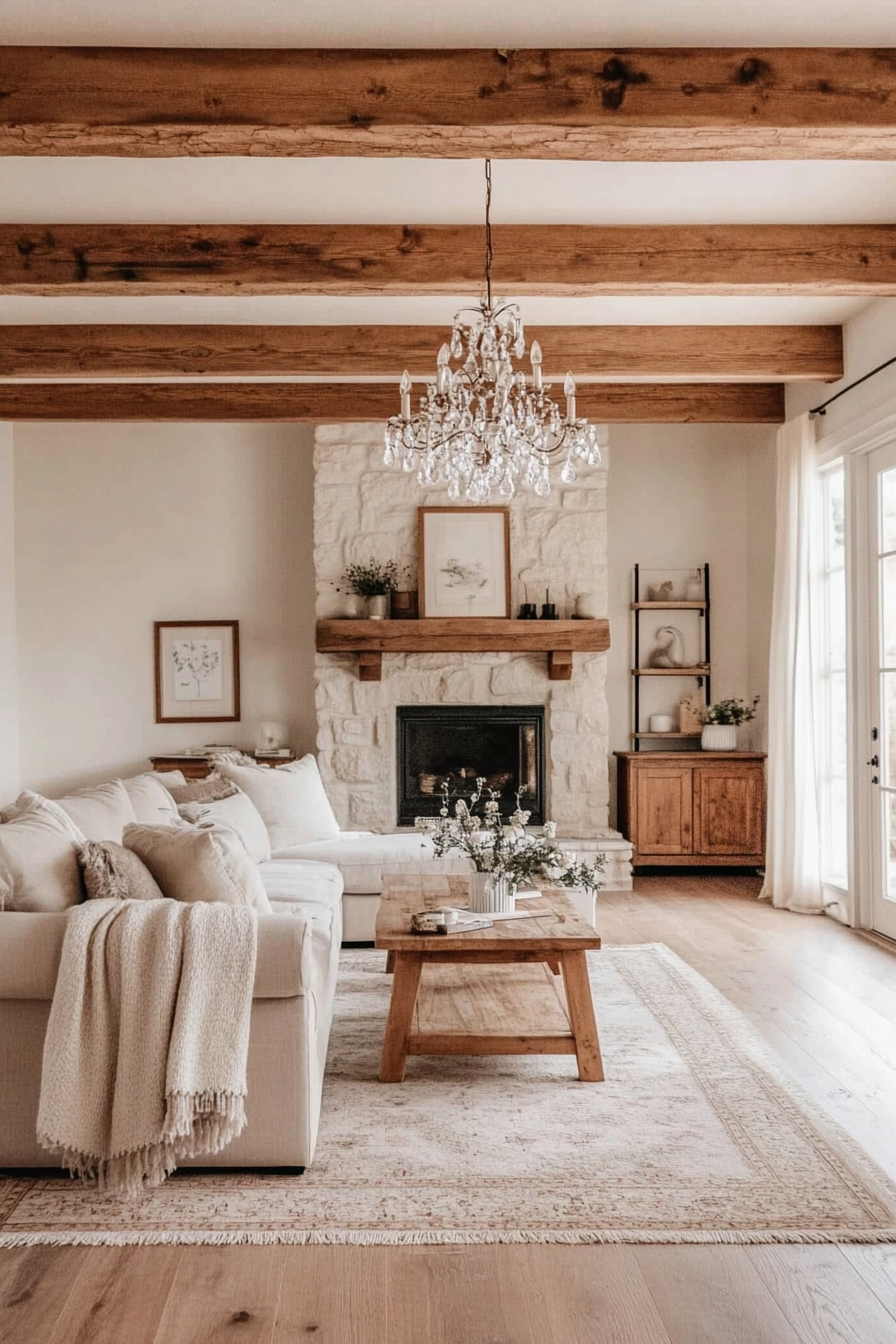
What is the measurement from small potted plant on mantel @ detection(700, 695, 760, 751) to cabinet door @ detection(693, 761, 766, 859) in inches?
7.2

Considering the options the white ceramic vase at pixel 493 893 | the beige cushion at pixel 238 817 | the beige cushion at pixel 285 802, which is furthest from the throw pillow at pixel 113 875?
the beige cushion at pixel 285 802

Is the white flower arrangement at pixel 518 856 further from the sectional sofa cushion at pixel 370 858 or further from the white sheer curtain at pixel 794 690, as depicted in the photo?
the white sheer curtain at pixel 794 690

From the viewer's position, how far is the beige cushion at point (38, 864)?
2820 millimetres

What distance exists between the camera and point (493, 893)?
3.75m

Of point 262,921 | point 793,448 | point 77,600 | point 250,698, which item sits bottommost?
point 262,921

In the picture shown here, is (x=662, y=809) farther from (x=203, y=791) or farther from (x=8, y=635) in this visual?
(x=8, y=635)

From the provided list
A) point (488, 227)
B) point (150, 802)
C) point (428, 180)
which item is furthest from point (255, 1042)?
point (428, 180)

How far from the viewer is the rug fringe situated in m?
2.36

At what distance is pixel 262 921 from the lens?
2771 mm

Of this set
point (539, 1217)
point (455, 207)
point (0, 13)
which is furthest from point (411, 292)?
point (539, 1217)

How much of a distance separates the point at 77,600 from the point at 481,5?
555 cm

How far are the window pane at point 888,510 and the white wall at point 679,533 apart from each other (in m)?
2.34

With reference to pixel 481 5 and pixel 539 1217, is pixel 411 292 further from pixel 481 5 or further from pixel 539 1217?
pixel 539 1217

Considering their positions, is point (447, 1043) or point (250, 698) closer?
point (447, 1043)
